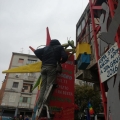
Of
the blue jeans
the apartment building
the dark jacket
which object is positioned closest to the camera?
the blue jeans

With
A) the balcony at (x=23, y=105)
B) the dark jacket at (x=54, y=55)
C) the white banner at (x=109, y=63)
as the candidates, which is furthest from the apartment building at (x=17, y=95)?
the white banner at (x=109, y=63)

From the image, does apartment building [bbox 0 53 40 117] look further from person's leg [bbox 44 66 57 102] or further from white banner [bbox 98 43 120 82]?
white banner [bbox 98 43 120 82]

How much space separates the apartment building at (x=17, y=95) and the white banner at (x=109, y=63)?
86.1 ft

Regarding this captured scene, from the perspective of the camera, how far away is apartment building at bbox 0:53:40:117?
29469 mm

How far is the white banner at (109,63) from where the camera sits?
13.7 feet

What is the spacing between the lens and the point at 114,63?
420cm

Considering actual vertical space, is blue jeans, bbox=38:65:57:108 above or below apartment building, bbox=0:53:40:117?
below

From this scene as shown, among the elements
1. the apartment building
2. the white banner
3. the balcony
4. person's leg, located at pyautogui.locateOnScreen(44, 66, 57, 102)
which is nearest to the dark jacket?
person's leg, located at pyautogui.locateOnScreen(44, 66, 57, 102)

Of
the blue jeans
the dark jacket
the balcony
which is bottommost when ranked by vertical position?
the blue jeans

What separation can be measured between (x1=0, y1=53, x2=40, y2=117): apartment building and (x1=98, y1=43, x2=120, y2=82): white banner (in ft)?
86.1

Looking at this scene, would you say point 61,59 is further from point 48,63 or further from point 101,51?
point 101,51

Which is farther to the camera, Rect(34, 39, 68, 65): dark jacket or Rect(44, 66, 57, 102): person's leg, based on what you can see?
Rect(34, 39, 68, 65): dark jacket

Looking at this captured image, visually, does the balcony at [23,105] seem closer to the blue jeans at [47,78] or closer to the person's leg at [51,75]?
the blue jeans at [47,78]

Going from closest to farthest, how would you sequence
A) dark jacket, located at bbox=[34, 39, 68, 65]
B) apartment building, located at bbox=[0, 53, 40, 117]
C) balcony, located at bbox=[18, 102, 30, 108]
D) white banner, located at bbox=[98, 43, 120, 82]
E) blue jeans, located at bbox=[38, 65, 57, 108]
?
white banner, located at bbox=[98, 43, 120, 82]
blue jeans, located at bbox=[38, 65, 57, 108]
dark jacket, located at bbox=[34, 39, 68, 65]
apartment building, located at bbox=[0, 53, 40, 117]
balcony, located at bbox=[18, 102, 30, 108]
